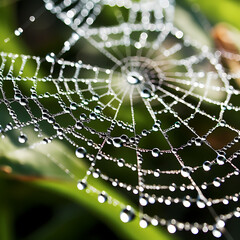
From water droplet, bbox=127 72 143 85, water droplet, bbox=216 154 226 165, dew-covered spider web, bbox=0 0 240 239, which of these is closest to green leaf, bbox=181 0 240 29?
dew-covered spider web, bbox=0 0 240 239

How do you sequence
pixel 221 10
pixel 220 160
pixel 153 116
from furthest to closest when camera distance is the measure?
pixel 221 10 → pixel 153 116 → pixel 220 160

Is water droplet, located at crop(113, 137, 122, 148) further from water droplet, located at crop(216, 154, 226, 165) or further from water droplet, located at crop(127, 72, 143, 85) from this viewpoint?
water droplet, located at crop(127, 72, 143, 85)

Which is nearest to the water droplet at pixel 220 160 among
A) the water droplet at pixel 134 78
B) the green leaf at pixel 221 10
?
the water droplet at pixel 134 78

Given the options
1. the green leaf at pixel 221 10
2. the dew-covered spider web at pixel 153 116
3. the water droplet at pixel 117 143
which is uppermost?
the green leaf at pixel 221 10

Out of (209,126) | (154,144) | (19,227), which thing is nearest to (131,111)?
(154,144)

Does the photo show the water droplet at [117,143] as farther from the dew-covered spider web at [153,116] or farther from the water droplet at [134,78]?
the water droplet at [134,78]

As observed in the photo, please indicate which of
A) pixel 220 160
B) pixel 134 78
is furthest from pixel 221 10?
pixel 220 160

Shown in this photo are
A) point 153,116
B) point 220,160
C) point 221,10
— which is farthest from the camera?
point 221,10

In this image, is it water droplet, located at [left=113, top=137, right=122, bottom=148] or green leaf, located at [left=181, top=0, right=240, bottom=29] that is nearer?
water droplet, located at [left=113, top=137, right=122, bottom=148]

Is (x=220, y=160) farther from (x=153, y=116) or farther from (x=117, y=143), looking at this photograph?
(x=153, y=116)
